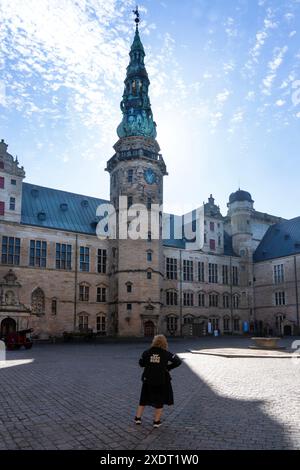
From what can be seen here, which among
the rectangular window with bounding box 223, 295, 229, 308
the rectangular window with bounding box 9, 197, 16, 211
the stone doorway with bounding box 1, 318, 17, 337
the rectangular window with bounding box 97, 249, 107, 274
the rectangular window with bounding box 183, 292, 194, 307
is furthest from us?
the rectangular window with bounding box 223, 295, 229, 308

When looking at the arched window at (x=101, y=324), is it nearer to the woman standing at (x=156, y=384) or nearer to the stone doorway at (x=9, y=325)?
the stone doorway at (x=9, y=325)

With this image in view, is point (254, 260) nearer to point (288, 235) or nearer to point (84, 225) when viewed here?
point (288, 235)

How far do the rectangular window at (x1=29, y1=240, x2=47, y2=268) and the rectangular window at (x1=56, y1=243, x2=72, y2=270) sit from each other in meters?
1.50

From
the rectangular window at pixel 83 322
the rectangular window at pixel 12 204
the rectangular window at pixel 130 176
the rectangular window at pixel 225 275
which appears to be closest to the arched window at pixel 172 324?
the rectangular window at pixel 225 275

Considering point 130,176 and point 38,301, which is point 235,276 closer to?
point 130,176

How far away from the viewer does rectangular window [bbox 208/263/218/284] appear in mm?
56875

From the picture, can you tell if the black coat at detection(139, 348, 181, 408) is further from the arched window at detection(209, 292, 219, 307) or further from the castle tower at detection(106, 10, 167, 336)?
the arched window at detection(209, 292, 219, 307)

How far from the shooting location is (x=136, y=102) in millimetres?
50094

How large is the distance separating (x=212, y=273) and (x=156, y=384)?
1957 inches

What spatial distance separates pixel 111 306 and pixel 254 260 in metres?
24.5

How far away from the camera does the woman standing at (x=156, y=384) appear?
27.2 ft

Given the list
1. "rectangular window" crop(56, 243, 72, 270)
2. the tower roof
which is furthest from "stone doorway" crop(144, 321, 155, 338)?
the tower roof

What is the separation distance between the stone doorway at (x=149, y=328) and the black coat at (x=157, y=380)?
3704 cm

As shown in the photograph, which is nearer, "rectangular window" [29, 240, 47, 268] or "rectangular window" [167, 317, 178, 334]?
"rectangular window" [29, 240, 47, 268]
